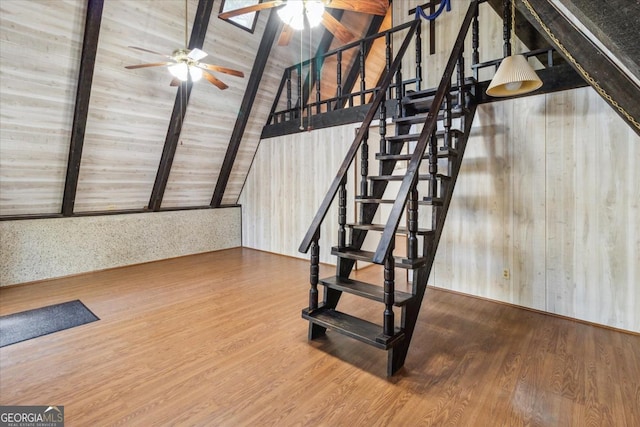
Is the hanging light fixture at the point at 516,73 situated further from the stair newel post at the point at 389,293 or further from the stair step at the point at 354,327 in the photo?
the stair step at the point at 354,327

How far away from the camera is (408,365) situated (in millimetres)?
2373

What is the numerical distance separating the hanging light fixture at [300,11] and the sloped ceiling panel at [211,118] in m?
2.21

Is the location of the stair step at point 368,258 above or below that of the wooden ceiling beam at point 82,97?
below

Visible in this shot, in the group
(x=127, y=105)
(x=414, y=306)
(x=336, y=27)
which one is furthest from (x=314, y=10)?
(x=127, y=105)

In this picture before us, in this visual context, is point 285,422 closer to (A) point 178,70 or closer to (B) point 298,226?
(A) point 178,70

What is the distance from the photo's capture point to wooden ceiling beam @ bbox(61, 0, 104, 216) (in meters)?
3.45

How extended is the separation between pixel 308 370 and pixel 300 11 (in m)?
2.80

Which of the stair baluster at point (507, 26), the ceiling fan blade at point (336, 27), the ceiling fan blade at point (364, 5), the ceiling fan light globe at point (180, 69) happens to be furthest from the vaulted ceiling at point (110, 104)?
the stair baluster at point (507, 26)

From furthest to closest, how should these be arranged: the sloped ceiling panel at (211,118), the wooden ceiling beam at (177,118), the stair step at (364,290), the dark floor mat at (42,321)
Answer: the sloped ceiling panel at (211,118)
the wooden ceiling beam at (177,118)
the dark floor mat at (42,321)
the stair step at (364,290)

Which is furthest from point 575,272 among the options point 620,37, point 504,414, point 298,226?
point 298,226

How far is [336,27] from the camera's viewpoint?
118 inches

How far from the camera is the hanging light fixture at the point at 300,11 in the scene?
8.54 ft

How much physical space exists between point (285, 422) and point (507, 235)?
2942 millimetres

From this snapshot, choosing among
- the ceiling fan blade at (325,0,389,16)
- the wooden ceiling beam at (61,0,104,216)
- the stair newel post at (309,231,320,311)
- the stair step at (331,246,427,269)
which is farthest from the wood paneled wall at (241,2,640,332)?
the wooden ceiling beam at (61,0,104,216)
